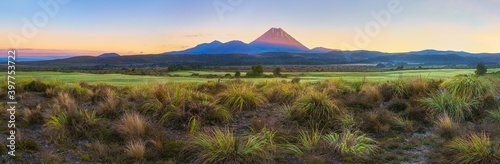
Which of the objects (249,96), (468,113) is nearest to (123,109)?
(249,96)

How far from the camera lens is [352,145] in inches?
303

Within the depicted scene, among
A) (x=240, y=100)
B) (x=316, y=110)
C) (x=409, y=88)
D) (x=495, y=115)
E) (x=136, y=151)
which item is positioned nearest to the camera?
(x=136, y=151)

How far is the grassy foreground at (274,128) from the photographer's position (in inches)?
284

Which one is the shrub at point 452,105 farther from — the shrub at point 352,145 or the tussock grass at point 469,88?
the shrub at point 352,145

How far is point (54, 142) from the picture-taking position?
7992 millimetres

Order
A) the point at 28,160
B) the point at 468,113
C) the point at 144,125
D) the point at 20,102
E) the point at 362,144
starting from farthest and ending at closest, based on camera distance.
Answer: the point at 20,102
the point at 468,113
the point at 144,125
the point at 362,144
the point at 28,160

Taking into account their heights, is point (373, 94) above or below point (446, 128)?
above

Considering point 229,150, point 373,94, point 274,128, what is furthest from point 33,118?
point 373,94

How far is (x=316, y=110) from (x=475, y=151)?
12.4ft

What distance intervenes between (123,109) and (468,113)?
8.76m

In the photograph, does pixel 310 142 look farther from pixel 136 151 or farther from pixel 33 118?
pixel 33 118

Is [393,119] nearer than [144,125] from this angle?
No

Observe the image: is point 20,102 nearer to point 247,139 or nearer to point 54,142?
point 54,142

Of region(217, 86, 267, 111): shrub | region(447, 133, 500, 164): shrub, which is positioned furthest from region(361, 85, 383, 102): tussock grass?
region(447, 133, 500, 164): shrub
